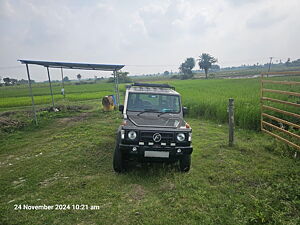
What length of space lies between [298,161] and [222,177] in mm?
1976

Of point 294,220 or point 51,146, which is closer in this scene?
point 294,220

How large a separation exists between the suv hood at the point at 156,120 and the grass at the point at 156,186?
1.03 metres

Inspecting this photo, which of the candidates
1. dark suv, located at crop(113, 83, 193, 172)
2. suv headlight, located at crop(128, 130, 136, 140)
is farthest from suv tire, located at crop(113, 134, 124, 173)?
suv headlight, located at crop(128, 130, 136, 140)

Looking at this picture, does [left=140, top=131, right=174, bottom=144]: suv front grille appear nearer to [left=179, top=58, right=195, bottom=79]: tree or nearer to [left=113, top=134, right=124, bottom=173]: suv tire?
[left=113, top=134, right=124, bottom=173]: suv tire

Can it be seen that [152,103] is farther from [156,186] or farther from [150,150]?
[156,186]

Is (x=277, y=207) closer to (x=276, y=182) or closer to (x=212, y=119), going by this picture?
(x=276, y=182)

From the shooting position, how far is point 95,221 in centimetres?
260

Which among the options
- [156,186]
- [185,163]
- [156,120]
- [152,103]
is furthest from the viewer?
[152,103]

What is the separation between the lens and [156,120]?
13.1 feet

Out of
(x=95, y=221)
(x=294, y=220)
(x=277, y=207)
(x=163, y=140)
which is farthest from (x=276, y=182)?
(x=95, y=221)

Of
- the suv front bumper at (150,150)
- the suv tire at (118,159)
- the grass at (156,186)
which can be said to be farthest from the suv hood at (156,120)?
the grass at (156,186)

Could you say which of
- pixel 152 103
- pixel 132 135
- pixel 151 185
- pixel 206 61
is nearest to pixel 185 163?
pixel 151 185

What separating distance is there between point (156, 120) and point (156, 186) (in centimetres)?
132

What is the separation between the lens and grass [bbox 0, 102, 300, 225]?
106 inches
